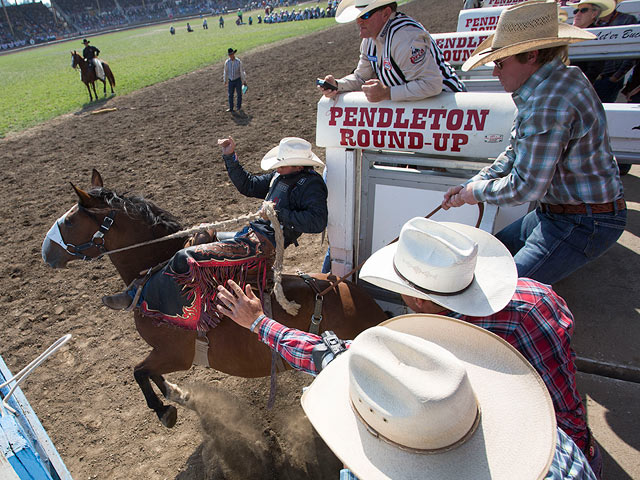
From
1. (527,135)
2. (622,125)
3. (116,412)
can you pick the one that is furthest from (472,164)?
(116,412)

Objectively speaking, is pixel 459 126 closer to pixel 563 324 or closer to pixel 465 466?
pixel 563 324

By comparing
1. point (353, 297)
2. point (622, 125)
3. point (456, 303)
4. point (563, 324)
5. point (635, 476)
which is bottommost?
point (635, 476)

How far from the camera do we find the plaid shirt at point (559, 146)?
72.0 inches

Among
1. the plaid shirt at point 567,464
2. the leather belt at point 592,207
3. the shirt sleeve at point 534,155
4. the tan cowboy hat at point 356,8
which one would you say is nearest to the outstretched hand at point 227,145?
the tan cowboy hat at point 356,8

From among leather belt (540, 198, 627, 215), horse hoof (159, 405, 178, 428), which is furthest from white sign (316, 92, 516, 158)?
horse hoof (159, 405, 178, 428)

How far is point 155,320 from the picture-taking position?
9.37 ft

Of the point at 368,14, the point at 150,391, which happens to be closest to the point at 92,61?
the point at 368,14

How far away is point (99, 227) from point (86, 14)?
3589 inches

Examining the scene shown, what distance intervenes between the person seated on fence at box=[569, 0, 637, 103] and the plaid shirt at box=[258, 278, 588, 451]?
537 centimetres

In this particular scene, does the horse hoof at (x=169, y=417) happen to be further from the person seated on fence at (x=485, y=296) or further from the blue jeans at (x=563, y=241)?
the blue jeans at (x=563, y=241)

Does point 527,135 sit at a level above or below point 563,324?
above

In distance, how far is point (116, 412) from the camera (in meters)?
3.30

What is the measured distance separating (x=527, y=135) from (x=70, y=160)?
9.73 meters

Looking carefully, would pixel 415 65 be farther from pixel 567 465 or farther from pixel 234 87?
pixel 234 87
